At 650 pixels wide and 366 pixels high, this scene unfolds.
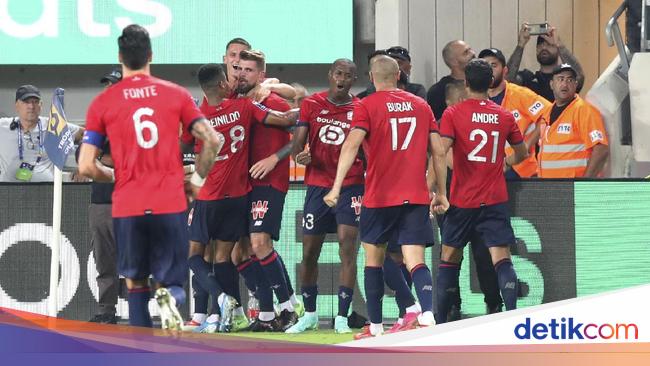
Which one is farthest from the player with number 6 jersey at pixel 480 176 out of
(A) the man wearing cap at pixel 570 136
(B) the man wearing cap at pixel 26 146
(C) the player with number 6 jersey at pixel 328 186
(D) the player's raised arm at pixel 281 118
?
(B) the man wearing cap at pixel 26 146

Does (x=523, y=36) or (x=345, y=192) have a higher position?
(x=523, y=36)

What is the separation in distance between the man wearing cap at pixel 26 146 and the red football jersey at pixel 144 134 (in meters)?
5.88

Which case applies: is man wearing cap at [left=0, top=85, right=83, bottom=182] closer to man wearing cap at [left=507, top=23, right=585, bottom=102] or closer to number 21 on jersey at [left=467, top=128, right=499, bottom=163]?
number 21 on jersey at [left=467, top=128, right=499, bottom=163]

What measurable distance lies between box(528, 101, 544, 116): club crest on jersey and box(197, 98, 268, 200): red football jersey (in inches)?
122

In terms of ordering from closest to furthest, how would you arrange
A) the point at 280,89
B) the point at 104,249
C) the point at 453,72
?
the point at 104,249
the point at 280,89
the point at 453,72

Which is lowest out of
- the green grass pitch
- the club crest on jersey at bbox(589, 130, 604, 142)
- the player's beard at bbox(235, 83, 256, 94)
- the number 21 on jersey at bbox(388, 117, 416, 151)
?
the green grass pitch

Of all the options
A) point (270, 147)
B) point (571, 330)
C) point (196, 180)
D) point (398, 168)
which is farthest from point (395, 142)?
point (196, 180)

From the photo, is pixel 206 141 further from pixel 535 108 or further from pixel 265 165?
pixel 535 108

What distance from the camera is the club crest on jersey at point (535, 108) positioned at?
53.9 ft

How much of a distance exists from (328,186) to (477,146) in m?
1.55

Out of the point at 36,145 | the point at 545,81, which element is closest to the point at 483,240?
the point at 545,81

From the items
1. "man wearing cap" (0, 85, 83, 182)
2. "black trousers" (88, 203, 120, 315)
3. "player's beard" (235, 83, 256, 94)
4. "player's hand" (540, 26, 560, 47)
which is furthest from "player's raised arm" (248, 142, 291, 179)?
"player's hand" (540, 26, 560, 47)

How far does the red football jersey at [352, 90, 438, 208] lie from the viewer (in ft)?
44.6

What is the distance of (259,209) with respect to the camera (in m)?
14.8
